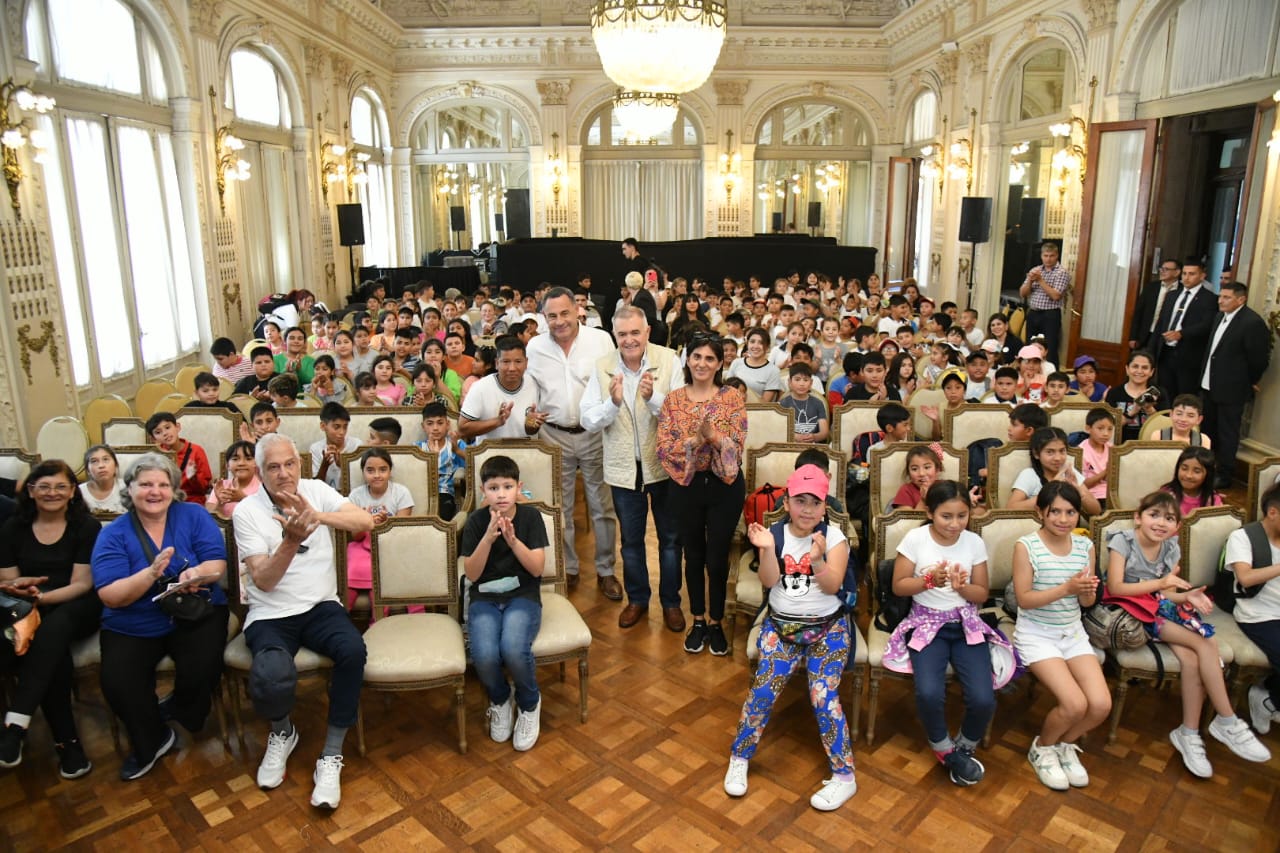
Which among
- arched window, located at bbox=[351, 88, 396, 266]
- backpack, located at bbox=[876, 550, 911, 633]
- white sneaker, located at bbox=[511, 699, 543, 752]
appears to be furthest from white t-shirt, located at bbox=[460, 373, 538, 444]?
arched window, located at bbox=[351, 88, 396, 266]

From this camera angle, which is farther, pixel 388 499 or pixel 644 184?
pixel 644 184

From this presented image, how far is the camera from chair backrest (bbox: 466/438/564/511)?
455 centimetres

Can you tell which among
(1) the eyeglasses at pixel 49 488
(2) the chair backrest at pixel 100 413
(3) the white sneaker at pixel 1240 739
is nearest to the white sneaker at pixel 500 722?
(1) the eyeglasses at pixel 49 488

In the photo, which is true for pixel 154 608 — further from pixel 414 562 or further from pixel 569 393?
pixel 569 393

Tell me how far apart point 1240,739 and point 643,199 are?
1665 centimetres

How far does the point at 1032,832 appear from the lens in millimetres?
3162

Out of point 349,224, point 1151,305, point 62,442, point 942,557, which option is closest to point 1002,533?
point 942,557

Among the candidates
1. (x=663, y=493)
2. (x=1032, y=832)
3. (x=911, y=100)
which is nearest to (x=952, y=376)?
(x=663, y=493)

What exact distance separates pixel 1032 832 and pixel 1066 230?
8688 millimetres

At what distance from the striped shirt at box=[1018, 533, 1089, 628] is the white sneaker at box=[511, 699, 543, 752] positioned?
2046 millimetres

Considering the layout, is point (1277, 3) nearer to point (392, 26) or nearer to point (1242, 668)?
point (1242, 668)

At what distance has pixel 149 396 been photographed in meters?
6.37

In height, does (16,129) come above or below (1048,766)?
above

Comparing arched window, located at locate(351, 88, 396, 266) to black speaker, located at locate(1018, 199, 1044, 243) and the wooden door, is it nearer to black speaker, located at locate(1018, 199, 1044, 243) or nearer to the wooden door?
black speaker, located at locate(1018, 199, 1044, 243)
